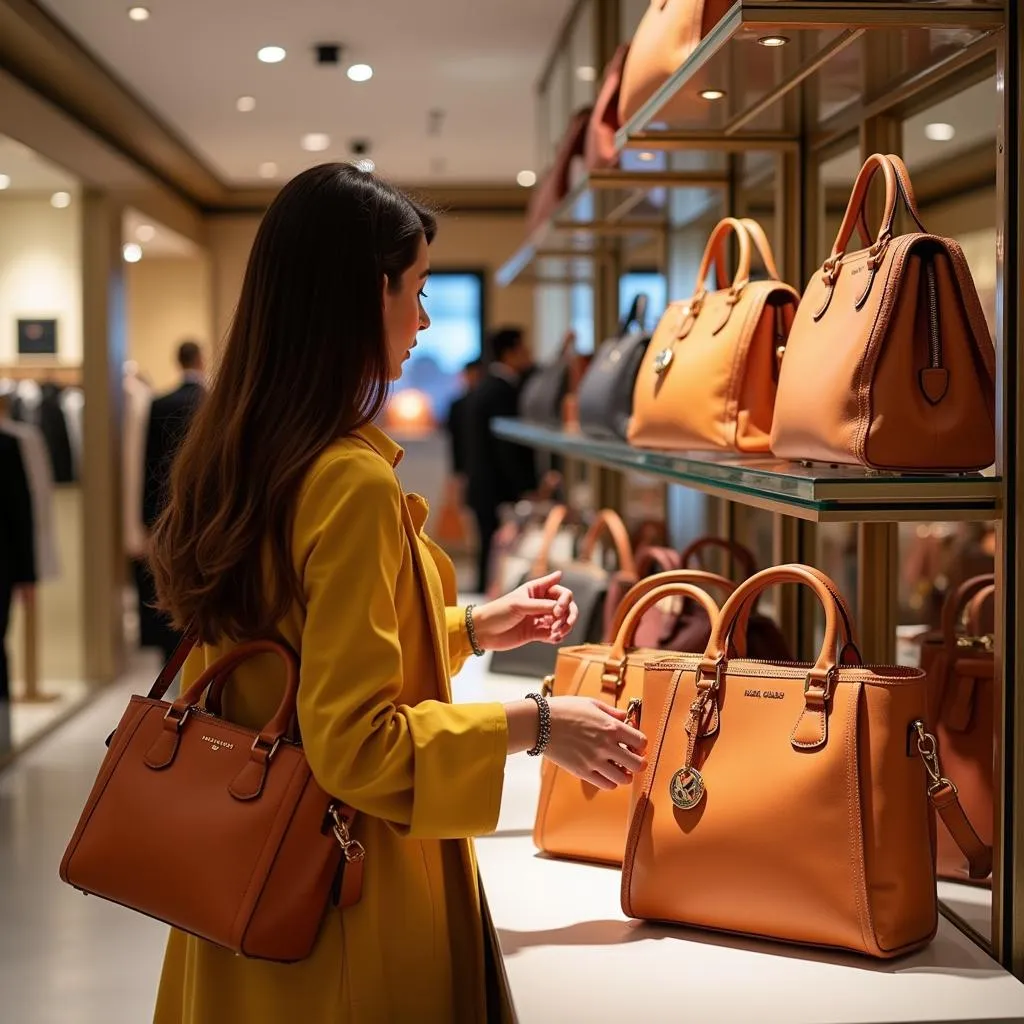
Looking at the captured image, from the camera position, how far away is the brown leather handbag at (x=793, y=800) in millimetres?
1429

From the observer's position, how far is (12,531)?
6.11m

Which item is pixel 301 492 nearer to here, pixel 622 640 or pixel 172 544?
pixel 172 544

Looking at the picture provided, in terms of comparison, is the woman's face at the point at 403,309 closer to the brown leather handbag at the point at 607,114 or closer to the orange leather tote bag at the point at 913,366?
the orange leather tote bag at the point at 913,366

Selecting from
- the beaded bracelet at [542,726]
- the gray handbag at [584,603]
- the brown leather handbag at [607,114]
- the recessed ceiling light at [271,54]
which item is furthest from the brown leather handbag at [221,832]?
the recessed ceiling light at [271,54]

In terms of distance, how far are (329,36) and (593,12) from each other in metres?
1.91

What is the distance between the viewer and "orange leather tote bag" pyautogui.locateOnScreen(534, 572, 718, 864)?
1774 millimetres

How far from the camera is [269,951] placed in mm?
1367

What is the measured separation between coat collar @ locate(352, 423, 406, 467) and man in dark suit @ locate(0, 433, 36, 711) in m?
4.96

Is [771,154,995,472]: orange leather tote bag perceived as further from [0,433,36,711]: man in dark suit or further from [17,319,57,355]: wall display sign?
[17,319,57,355]: wall display sign

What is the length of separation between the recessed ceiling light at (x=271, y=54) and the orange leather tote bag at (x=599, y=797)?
18.1 feet

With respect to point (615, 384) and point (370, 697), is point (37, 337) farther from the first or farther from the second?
point (370, 697)

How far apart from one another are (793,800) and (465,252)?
11207 millimetres

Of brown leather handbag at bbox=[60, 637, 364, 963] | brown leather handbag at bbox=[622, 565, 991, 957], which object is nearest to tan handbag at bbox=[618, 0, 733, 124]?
brown leather handbag at bbox=[622, 565, 991, 957]

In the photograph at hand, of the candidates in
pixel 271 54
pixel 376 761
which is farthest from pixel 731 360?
pixel 271 54
